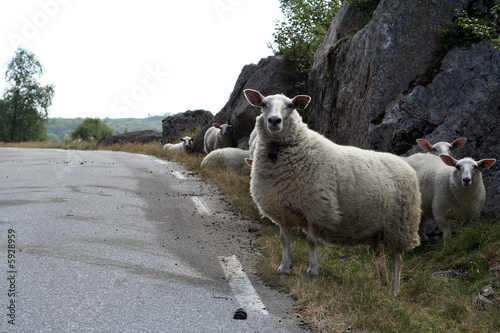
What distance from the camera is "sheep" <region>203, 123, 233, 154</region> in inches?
753

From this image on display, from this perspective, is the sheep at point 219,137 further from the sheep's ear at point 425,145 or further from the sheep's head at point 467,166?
the sheep's head at point 467,166

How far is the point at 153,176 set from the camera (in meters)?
13.1

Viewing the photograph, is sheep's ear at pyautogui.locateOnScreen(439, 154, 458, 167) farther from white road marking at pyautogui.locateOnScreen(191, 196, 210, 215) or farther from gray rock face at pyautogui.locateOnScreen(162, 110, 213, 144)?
gray rock face at pyautogui.locateOnScreen(162, 110, 213, 144)

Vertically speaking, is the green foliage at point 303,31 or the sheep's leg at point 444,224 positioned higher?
the green foliage at point 303,31

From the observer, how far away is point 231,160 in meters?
14.7

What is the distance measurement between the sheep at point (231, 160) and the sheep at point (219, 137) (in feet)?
12.4

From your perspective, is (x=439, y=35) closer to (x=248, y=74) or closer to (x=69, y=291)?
(x=69, y=291)

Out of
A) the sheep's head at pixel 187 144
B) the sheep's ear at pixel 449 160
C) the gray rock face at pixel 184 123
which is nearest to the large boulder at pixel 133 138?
the gray rock face at pixel 184 123

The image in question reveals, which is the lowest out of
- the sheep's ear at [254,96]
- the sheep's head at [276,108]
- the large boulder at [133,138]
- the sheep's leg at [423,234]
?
the sheep's leg at [423,234]

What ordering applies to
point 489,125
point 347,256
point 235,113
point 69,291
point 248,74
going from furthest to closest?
1. point 248,74
2. point 235,113
3. point 489,125
4. point 347,256
5. point 69,291

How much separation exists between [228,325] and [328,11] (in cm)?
1547

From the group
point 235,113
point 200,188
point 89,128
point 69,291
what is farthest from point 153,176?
point 89,128

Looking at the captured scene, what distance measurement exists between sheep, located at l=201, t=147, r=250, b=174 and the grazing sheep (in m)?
6.40

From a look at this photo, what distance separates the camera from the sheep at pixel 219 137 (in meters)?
19.1
